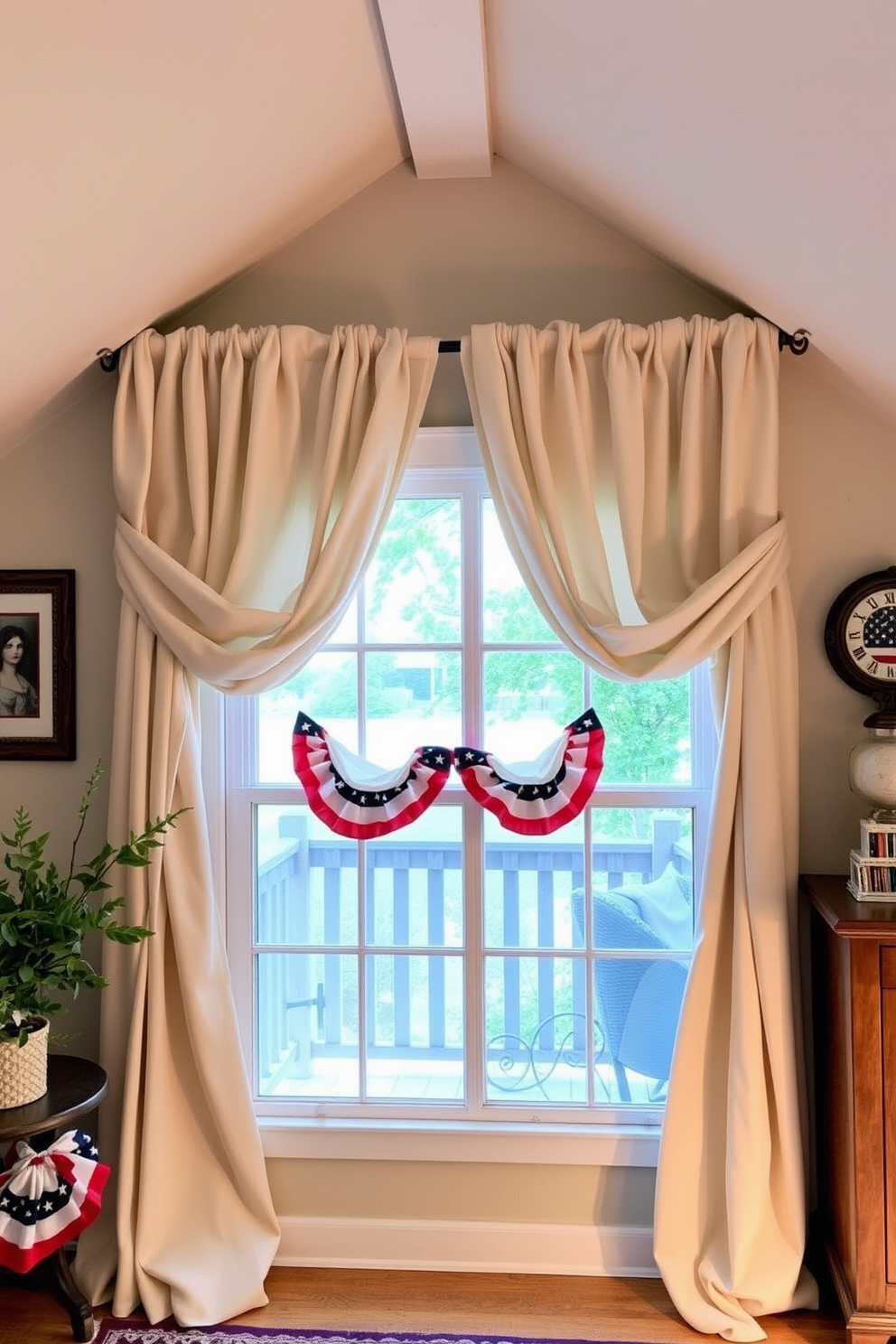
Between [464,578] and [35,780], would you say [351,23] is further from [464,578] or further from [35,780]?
[35,780]

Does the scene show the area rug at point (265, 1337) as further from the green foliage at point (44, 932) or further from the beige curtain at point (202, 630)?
the green foliage at point (44, 932)

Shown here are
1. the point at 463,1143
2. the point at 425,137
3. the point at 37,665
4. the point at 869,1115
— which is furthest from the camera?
the point at 37,665

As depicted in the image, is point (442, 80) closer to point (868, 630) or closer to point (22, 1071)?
point (868, 630)

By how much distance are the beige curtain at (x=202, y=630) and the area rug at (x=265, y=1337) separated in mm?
66

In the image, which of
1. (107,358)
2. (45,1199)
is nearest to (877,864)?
(45,1199)

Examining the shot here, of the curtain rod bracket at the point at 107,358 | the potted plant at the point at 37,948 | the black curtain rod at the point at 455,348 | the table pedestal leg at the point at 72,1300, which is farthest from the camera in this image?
the curtain rod bracket at the point at 107,358

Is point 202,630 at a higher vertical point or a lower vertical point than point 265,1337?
higher

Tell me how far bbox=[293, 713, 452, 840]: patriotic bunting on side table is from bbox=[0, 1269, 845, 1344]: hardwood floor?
1054mm

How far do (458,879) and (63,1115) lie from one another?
104cm

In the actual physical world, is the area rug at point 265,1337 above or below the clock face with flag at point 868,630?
below

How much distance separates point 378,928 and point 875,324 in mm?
1803

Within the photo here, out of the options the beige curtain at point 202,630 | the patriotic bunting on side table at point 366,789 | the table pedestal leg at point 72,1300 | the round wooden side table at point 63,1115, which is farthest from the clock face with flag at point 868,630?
the table pedestal leg at point 72,1300

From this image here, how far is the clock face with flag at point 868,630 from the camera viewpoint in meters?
2.51

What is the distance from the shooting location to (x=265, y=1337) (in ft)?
7.55
